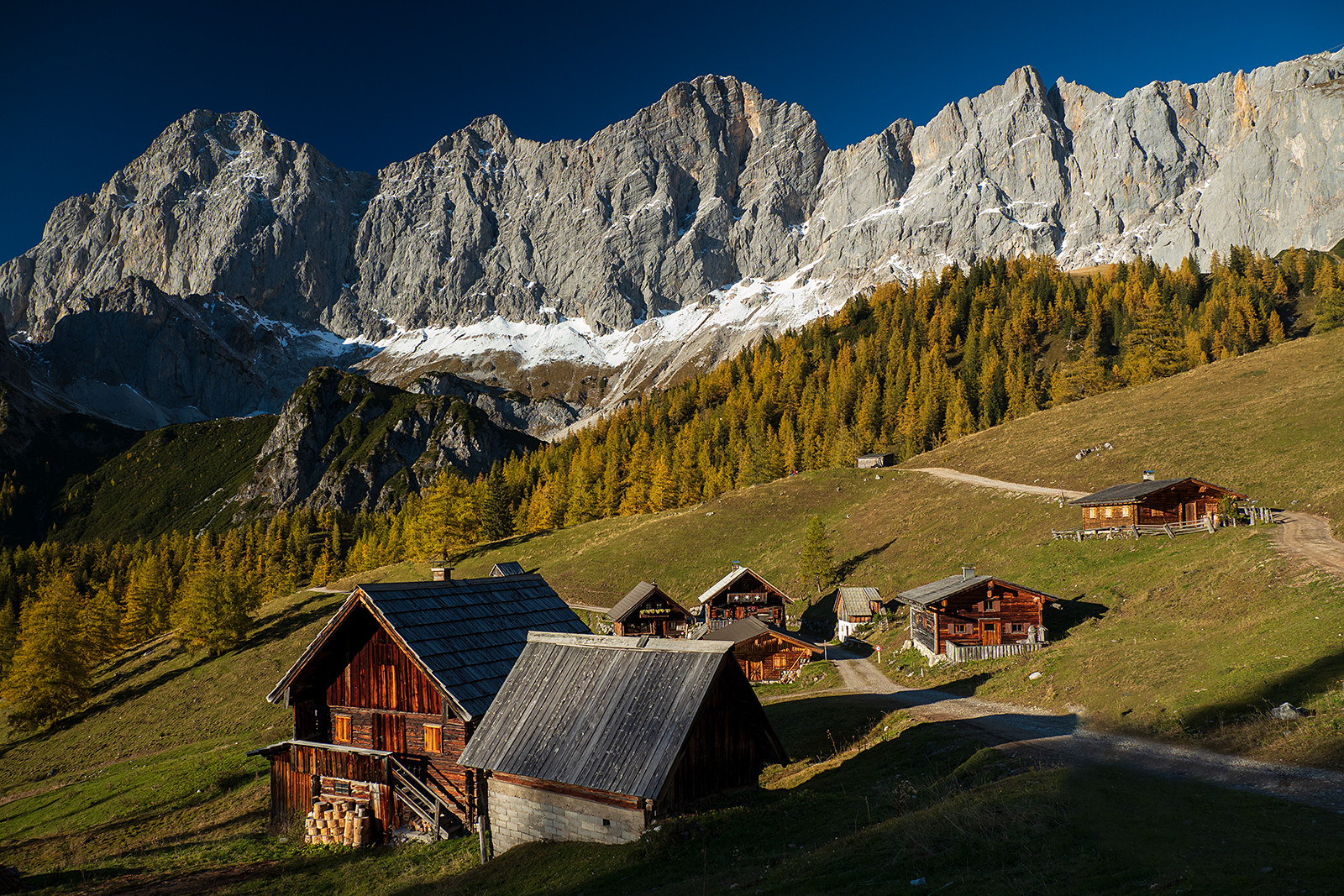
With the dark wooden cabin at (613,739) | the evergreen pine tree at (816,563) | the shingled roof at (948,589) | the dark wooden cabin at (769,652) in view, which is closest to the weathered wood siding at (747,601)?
the evergreen pine tree at (816,563)

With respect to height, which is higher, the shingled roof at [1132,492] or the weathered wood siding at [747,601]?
the shingled roof at [1132,492]

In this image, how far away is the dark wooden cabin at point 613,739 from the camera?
16.2 m

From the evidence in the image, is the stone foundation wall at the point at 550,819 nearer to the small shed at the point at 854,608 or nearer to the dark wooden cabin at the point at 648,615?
the dark wooden cabin at the point at 648,615

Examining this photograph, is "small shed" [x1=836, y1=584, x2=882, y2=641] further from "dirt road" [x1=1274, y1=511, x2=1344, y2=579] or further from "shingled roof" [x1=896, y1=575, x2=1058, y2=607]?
"dirt road" [x1=1274, y1=511, x2=1344, y2=579]

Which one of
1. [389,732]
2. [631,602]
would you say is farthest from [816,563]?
[389,732]

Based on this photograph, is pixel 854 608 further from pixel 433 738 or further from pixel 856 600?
pixel 433 738

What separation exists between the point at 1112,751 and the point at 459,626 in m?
20.2

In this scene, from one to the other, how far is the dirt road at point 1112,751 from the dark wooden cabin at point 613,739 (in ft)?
27.9

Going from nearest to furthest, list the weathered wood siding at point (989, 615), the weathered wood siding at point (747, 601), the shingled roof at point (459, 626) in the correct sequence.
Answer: the shingled roof at point (459, 626)
the weathered wood siding at point (989, 615)
the weathered wood siding at point (747, 601)

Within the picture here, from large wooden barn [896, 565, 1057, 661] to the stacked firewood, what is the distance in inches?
1236

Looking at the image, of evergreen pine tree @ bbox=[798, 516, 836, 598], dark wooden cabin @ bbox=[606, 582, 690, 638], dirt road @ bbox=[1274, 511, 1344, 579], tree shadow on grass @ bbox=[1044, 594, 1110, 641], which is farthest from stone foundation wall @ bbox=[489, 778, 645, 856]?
evergreen pine tree @ bbox=[798, 516, 836, 598]

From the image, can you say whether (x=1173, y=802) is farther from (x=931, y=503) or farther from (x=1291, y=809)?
→ (x=931, y=503)

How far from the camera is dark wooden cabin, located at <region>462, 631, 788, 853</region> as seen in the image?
53.3ft

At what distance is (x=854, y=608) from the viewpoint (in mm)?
57500
